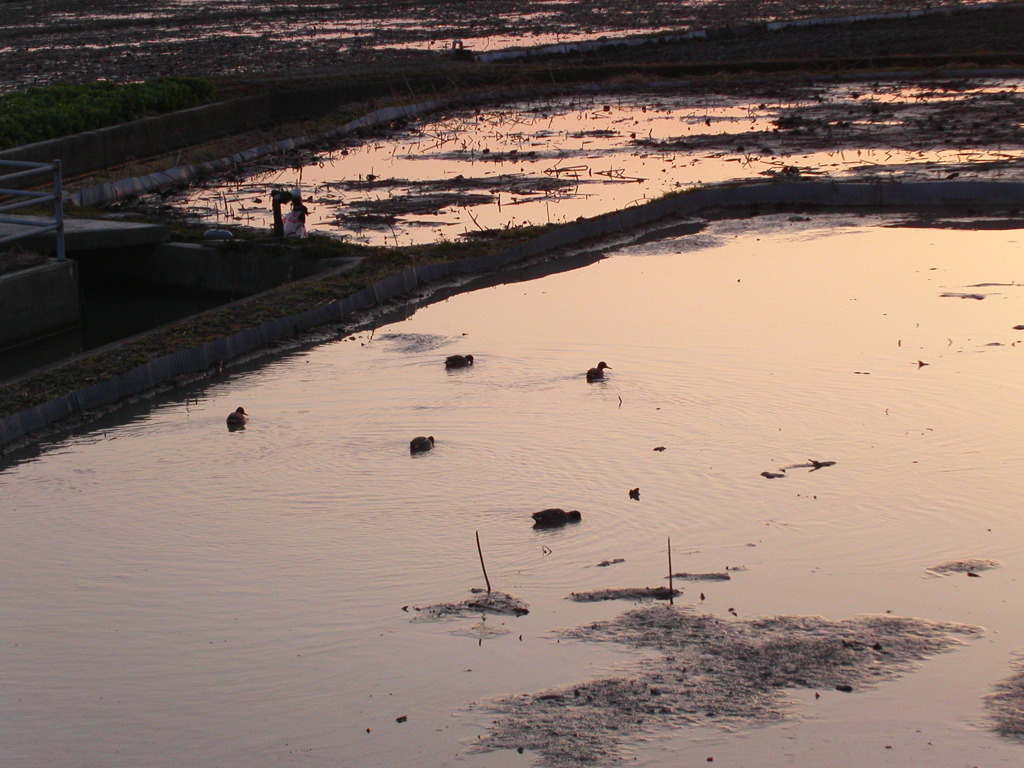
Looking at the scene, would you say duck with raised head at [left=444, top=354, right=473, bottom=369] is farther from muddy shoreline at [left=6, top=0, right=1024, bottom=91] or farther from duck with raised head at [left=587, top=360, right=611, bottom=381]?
muddy shoreline at [left=6, top=0, right=1024, bottom=91]

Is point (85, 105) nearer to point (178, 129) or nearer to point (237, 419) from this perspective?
point (178, 129)

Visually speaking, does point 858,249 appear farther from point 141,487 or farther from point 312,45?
point 312,45

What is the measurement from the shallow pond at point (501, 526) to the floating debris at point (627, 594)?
51 mm

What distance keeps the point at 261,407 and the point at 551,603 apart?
2659 millimetres

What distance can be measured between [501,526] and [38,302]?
451 centimetres

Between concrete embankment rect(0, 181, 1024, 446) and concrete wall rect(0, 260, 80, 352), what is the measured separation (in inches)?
61.9

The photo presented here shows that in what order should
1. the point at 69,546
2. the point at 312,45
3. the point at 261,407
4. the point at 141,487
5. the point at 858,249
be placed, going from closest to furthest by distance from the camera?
the point at 69,546
the point at 141,487
the point at 261,407
the point at 858,249
the point at 312,45

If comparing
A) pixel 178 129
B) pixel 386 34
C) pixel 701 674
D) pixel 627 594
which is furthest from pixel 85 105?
pixel 386 34

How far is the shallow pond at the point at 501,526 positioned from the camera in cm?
359

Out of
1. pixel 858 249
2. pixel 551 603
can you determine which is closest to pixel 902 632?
pixel 551 603

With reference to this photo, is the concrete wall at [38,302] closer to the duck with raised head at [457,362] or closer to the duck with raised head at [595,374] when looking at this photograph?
the duck with raised head at [457,362]

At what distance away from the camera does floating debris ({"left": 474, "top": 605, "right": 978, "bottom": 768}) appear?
346cm

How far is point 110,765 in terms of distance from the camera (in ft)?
11.3

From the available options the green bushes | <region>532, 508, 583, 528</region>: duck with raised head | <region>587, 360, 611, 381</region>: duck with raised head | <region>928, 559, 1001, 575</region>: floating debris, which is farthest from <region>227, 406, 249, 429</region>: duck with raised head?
the green bushes
